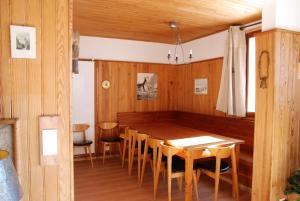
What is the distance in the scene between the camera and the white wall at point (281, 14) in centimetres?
249

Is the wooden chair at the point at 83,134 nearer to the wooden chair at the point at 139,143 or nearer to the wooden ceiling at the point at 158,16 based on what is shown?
the wooden chair at the point at 139,143

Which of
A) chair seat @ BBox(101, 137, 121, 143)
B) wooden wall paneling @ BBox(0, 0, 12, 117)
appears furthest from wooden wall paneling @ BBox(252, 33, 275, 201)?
chair seat @ BBox(101, 137, 121, 143)

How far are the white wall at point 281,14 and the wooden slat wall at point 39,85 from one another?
2.07 metres

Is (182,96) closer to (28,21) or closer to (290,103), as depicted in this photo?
(290,103)

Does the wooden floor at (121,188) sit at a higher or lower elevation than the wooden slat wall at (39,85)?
lower

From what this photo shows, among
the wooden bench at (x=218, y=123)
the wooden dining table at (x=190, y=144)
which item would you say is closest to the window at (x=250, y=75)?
the wooden bench at (x=218, y=123)

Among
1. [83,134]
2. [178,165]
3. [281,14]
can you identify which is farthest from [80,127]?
[281,14]

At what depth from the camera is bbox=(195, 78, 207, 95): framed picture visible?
4969 millimetres

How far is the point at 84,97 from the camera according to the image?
502 cm

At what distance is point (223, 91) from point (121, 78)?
2.25 m

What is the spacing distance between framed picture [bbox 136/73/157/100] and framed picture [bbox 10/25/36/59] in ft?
13.3

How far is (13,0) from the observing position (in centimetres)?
140

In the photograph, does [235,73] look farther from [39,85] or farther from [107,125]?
[39,85]

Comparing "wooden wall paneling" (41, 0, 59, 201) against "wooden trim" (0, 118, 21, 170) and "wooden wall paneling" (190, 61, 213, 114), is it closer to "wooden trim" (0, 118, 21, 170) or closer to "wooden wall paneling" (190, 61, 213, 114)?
"wooden trim" (0, 118, 21, 170)
